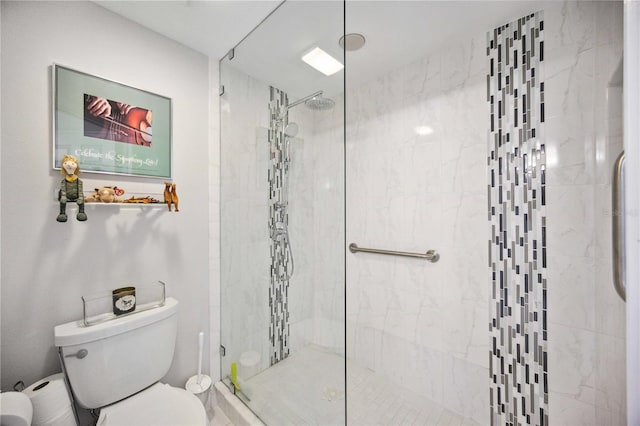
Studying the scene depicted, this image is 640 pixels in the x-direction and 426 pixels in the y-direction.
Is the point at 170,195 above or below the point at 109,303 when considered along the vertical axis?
above

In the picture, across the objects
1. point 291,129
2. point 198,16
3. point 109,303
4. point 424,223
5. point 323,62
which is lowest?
point 109,303

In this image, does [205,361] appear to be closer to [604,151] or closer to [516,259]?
[516,259]

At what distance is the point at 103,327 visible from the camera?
1.13m

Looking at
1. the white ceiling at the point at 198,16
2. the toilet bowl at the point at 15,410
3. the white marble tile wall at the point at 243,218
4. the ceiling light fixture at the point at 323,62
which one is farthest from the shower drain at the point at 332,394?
the white ceiling at the point at 198,16

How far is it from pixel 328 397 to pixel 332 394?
1.2 inches

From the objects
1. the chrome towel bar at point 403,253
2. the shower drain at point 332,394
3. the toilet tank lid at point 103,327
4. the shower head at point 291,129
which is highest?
the shower head at point 291,129

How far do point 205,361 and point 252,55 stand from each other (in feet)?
6.16

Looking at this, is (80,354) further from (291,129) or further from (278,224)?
(291,129)

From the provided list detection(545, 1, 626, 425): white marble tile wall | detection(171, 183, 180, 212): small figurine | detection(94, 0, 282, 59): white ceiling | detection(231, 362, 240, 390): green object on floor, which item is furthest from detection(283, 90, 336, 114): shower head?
detection(231, 362, 240, 390): green object on floor

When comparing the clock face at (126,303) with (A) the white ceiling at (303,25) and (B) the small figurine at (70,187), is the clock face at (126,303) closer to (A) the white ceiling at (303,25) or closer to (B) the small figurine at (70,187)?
(B) the small figurine at (70,187)

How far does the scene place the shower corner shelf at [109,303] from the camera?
1200mm

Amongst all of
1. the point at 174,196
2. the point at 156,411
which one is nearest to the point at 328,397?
the point at 156,411

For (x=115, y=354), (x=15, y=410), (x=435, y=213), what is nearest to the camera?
(x=15, y=410)

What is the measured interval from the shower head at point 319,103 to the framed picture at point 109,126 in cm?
90
